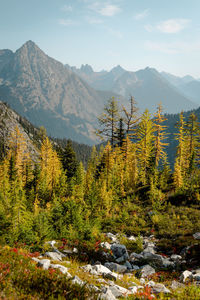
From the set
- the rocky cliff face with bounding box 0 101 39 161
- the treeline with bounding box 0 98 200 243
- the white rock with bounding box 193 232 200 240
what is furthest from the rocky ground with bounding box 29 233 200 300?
the rocky cliff face with bounding box 0 101 39 161

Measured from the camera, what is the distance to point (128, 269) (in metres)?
9.30

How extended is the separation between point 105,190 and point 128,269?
12460 millimetres

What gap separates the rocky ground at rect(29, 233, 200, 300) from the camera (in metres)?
6.07

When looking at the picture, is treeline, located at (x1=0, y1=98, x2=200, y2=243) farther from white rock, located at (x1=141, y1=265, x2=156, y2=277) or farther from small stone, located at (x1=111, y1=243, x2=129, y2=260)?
white rock, located at (x1=141, y1=265, x2=156, y2=277)

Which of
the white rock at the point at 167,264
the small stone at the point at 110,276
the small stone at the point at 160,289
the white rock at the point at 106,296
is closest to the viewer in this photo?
the white rock at the point at 106,296

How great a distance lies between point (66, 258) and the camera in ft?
30.0

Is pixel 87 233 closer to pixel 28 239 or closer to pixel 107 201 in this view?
pixel 28 239

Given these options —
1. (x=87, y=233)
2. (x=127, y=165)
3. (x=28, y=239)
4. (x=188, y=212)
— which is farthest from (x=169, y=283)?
(x=127, y=165)

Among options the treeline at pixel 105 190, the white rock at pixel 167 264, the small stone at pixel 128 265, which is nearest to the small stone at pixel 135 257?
the small stone at pixel 128 265

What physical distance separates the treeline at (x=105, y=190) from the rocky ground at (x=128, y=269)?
1833 mm

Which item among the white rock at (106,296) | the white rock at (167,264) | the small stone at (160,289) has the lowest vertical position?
the white rock at (167,264)

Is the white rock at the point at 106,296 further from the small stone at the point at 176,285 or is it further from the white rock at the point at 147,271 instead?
the white rock at the point at 147,271

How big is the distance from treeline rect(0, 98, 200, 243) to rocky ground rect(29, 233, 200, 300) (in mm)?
1833

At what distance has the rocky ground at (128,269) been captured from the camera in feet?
19.9
